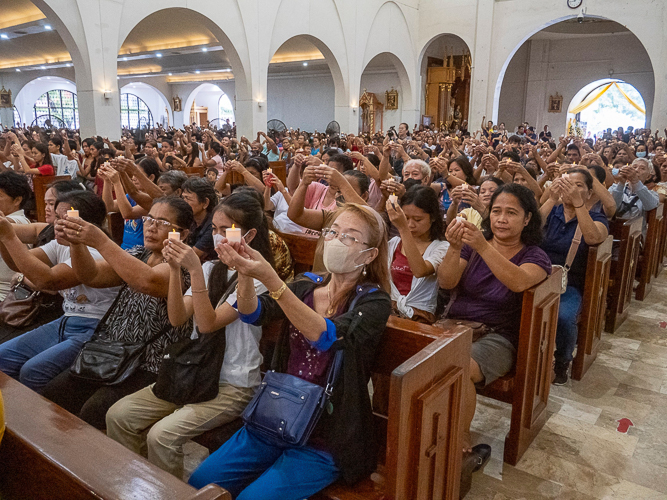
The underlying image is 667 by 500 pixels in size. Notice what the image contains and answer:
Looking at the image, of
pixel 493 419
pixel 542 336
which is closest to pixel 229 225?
pixel 542 336

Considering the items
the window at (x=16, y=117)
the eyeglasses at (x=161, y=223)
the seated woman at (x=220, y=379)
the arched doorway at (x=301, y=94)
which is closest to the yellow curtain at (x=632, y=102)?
the arched doorway at (x=301, y=94)

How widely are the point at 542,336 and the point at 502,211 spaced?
63 cm

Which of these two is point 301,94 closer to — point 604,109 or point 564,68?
→ point 564,68

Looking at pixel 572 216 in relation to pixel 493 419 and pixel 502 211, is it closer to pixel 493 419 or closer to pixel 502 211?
pixel 502 211

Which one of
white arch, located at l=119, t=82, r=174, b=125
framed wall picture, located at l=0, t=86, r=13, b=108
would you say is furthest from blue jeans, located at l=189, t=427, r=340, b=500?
white arch, located at l=119, t=82, r=174, b=125

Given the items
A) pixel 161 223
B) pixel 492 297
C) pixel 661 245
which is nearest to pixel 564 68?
pixel 661 245

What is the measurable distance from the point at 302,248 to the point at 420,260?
781mm

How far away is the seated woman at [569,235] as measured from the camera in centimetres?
318

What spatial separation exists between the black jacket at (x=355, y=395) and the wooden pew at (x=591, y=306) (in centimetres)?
201

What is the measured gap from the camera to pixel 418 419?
158 centimetres

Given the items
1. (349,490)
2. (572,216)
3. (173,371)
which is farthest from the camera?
(572,216)

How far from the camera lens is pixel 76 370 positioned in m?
2.24

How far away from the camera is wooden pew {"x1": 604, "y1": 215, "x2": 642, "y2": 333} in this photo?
4.00 m

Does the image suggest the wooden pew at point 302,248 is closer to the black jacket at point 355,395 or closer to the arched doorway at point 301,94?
the black jacket at point 355,395
